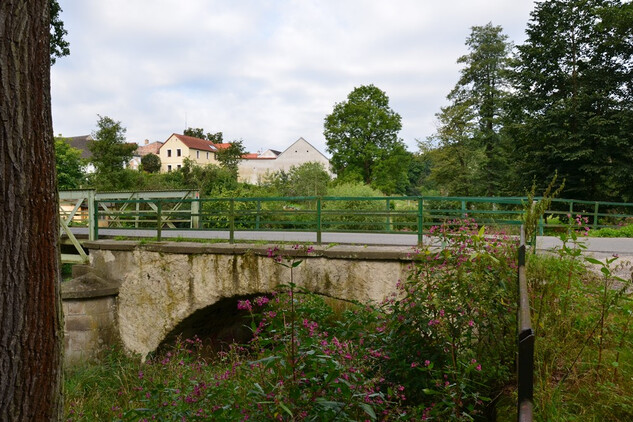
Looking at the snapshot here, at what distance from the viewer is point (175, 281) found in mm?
8711

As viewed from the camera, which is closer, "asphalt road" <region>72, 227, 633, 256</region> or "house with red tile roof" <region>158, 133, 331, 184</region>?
"asphalt road" <region>72, 227, 633, 256</region>

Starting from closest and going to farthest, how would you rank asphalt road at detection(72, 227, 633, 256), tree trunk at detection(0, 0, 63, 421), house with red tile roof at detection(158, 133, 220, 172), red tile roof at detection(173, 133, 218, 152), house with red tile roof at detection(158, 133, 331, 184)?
tree trunk at detection(0, 0, 63, 421)
asphalt road at detection(72, 227, 633, 256)
house with red tile roof at detection(158, 133, 331, 184)
house with red tile roof at detection(158, 133, 220, 172)
red tile roof at detection(173, 133, 218, 152)

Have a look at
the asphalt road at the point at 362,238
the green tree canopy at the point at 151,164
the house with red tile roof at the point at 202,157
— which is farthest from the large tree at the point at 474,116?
the green tree canopy at the point at 151,164

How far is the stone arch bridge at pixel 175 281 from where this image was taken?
7301mm

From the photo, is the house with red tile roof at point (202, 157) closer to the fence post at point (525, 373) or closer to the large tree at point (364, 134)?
the large tree at point (364, 134)

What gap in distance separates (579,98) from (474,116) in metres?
12.1

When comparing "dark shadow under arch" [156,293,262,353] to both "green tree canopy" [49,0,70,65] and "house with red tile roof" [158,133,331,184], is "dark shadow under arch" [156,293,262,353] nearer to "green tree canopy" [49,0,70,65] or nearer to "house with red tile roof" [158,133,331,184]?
"green tree canopy" [49,0,70,65]

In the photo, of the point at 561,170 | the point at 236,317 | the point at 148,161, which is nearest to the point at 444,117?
the point at 561,170

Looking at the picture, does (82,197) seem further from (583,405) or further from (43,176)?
(583,405)

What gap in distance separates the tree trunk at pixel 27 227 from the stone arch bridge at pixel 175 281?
5.24m

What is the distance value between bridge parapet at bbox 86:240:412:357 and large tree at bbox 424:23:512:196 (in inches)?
914

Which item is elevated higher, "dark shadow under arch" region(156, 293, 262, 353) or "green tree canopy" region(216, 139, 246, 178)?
"green tree canopy" region(216, 139, 246, 178)

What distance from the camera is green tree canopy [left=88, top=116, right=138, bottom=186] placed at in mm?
32094

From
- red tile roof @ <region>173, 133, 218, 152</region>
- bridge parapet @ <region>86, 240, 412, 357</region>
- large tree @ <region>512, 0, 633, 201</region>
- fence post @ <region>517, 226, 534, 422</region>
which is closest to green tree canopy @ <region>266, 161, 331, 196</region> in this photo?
large tree @ <region>512, 0, 633, 201</region>
